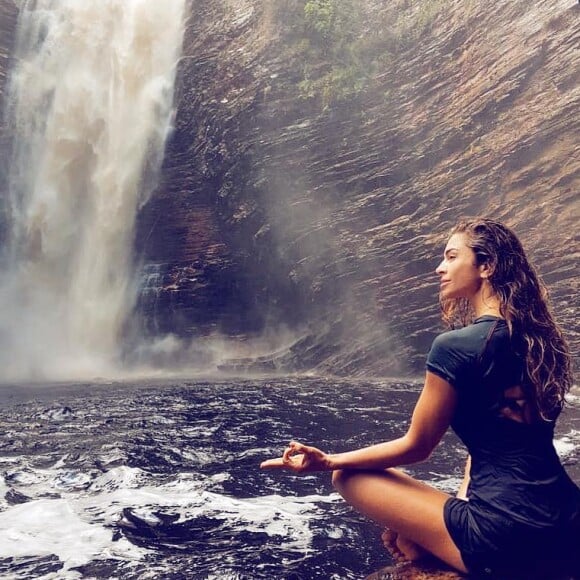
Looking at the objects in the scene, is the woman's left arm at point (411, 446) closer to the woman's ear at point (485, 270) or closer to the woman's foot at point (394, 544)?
the woman's foot at point (394, 544)

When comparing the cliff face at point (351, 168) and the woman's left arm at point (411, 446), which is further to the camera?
the cliff face at point (351, 168)

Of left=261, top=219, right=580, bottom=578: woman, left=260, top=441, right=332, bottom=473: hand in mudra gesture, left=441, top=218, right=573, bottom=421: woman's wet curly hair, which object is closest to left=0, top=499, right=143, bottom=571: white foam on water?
left=260, top=441, right=332, bottom=473: hand in mudra gesture

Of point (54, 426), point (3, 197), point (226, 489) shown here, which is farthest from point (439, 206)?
point (3, 197)

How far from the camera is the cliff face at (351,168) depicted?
14.2 meters

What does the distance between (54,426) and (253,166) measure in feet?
39.7

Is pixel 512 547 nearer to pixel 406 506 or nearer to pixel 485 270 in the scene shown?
pixel 406 506

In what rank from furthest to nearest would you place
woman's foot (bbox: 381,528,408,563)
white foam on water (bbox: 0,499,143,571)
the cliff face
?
1. the cliff face
2. white foam on water (bbox: 0,499,143,571)
3. woman's foot (bbox: 381,528,408,563)

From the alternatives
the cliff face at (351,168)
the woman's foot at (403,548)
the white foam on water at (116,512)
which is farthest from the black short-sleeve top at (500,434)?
the cliff face at (351,168)

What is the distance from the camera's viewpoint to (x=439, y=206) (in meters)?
15.6

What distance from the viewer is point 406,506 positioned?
2449 millimetres

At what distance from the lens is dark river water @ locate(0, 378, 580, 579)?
3520 mm

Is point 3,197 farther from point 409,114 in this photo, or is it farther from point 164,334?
point 409,114

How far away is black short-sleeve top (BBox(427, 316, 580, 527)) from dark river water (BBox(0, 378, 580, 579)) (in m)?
1.33

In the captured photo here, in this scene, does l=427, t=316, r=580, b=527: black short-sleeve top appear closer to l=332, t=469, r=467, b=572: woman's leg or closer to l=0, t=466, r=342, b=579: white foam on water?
l=332, t=469, r=467, b=572: woman's leg
